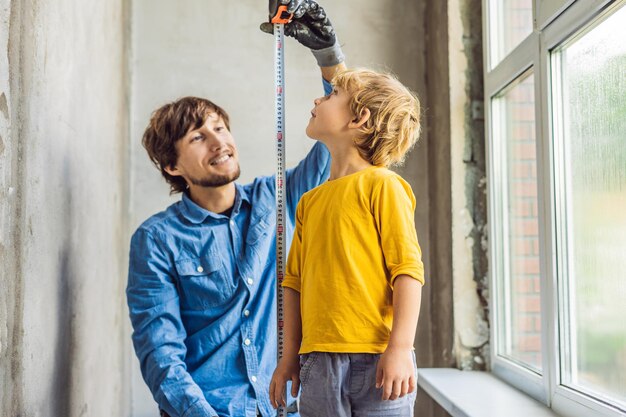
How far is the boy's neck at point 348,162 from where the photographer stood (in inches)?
58.7

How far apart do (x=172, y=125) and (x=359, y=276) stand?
35.2 inches

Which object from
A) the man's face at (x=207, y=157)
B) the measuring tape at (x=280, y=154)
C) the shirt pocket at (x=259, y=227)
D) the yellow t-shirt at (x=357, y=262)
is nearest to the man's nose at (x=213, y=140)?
the man's face at (x=207, y=157)

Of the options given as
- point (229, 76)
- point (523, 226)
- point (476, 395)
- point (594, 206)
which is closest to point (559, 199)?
point (594, 206)

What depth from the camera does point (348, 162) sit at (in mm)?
1501

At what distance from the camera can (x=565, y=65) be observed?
202cm

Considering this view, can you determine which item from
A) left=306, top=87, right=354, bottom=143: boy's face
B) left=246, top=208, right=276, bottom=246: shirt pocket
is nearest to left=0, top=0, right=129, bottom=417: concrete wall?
left=246, top=208, right=276, bottom=246: shirt pocket

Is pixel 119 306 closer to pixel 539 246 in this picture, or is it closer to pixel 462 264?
pixel 462 264

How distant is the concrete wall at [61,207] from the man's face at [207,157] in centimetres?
31

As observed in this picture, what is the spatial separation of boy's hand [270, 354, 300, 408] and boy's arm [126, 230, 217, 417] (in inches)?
10.4

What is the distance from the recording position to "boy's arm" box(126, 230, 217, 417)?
1662mm

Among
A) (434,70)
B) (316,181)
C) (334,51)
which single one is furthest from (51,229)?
(434,70)

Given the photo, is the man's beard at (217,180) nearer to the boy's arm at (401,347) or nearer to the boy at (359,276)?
the boy at (359,276)

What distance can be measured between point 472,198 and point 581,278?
834 mm

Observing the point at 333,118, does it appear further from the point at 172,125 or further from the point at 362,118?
the point at 172,125
